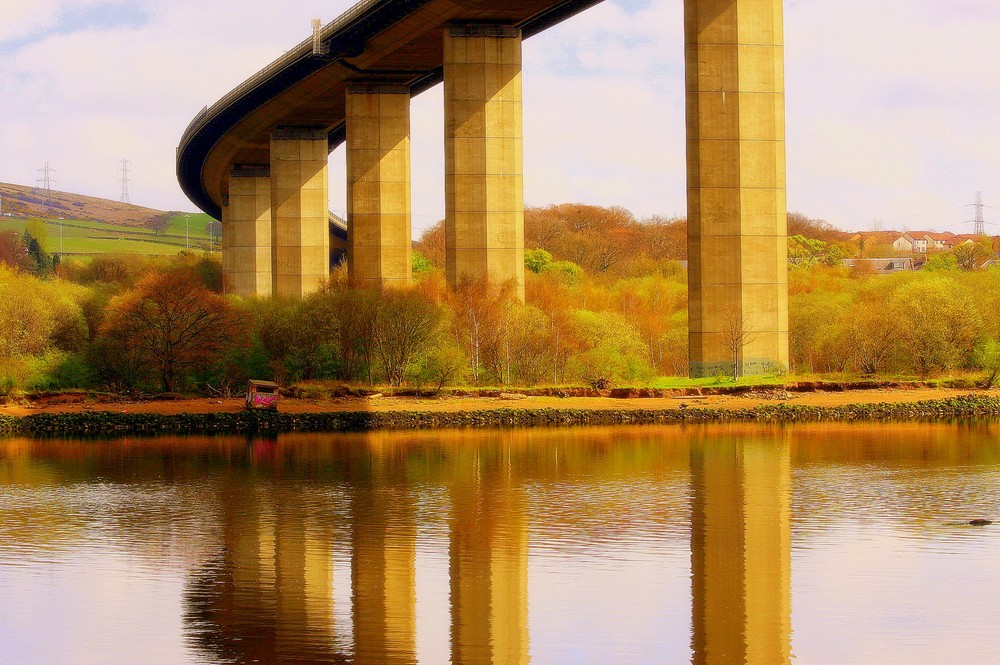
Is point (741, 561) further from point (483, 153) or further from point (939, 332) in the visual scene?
point (483, 153)

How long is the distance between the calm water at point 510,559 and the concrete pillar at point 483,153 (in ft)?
82.2

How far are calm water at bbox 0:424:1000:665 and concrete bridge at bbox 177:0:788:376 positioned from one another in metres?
15.7

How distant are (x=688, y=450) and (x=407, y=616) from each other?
20428 millimetres

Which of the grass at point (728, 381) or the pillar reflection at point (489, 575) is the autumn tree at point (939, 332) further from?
the pillar reflection at point (489, 575)

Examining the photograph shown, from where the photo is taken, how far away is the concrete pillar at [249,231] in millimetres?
103562

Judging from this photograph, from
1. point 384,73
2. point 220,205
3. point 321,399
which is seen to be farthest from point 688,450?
point 220,205

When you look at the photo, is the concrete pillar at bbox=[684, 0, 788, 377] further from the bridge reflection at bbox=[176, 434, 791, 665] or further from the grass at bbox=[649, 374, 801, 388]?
the bridge reflection at bbox=[176, 434, 791, 665]

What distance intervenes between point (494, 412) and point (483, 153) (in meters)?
14.7

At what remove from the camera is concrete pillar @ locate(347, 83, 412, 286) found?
234ft

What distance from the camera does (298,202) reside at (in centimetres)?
8600

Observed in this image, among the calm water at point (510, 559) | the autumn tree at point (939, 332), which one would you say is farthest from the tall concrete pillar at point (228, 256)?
the calm water at point (510, 559)

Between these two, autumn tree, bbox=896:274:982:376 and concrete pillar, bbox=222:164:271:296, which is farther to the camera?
concrete pillar, bbox=222:164:271:296

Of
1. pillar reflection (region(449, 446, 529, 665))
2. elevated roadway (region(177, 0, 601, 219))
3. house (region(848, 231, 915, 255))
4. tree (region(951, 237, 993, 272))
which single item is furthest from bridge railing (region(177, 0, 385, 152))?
house (region(848, 231, 915, 255))

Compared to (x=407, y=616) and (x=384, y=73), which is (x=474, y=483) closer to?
(x=407, y=616)
